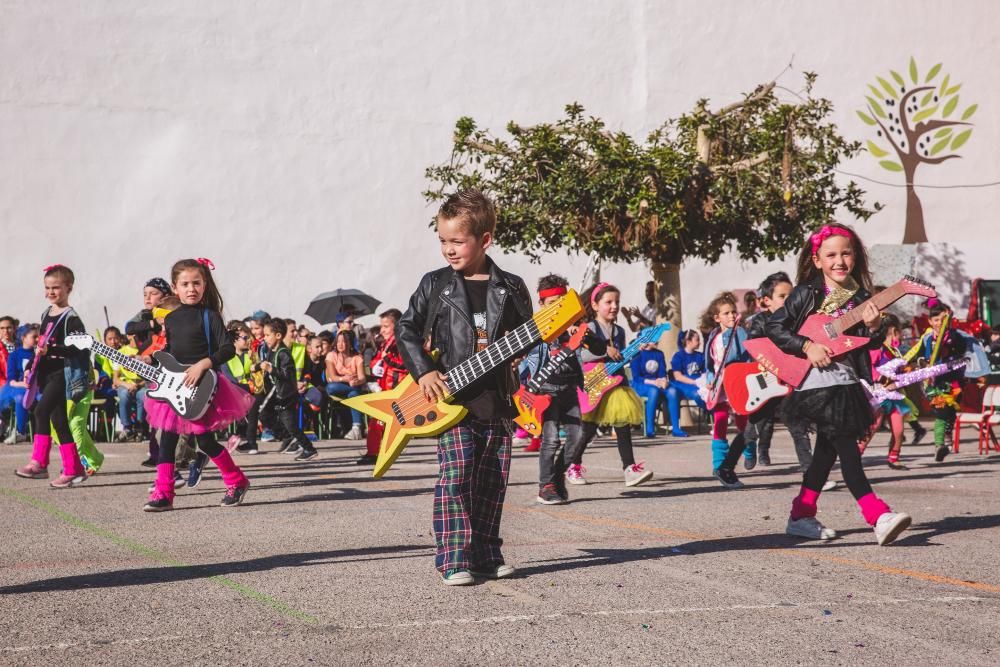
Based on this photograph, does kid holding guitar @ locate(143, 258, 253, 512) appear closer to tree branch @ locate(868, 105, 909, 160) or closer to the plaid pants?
the plaid pants

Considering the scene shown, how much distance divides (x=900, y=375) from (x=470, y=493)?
831cm

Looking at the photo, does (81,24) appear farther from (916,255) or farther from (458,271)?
(458,271)

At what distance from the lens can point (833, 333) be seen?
24.0 feet

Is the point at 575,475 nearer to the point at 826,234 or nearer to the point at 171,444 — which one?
the point at 171,444

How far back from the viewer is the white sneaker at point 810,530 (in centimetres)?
739

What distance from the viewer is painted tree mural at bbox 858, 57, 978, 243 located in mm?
30719

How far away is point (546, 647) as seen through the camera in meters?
4.64

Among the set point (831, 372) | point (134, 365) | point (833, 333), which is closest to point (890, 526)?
point (831, 372)

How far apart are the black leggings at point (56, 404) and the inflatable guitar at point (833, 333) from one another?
6.39m

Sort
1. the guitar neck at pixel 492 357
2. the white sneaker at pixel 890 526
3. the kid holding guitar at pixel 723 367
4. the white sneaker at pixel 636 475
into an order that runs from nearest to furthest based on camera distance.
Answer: the guitar neck at pixel 492 357 → the white sneaker at pixel 890 526 → the white sneaker at pixel 636 475 → the kid holding guitar at pixel 723 367

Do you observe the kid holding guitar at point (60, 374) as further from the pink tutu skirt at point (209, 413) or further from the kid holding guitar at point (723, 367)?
the kid holding guitar at point (723, 367)

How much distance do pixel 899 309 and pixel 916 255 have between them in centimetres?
110

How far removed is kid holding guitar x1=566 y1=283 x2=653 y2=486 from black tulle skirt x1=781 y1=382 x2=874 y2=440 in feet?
9.12

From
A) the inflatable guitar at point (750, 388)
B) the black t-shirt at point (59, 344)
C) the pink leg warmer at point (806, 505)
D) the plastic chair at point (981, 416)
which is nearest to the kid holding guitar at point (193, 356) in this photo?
the black t-shirt at point (59, 344)
